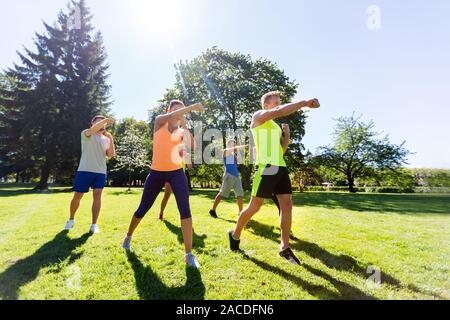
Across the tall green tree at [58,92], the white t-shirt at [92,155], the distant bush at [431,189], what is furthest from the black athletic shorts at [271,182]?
the distant bush at [431,189]

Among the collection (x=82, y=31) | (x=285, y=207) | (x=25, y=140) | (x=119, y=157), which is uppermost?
(x=82, y=31)

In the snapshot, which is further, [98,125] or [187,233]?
[98,125]

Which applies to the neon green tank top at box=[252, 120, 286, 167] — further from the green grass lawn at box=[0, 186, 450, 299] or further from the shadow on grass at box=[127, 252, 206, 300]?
the shadow on grass at box=[127, 252, 206, 300]

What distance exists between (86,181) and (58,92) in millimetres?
28228

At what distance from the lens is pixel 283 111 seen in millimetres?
3891

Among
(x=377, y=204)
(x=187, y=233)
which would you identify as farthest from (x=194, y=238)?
(x=377, y=204)

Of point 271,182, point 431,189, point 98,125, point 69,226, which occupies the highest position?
point 98,125

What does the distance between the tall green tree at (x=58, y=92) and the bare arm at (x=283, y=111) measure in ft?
95.2

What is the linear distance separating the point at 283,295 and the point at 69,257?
3451 mm

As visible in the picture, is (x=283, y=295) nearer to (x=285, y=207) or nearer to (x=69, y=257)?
(x=285, y=207)

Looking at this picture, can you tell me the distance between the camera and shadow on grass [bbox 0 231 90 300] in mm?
3450

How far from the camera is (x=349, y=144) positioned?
44156mm

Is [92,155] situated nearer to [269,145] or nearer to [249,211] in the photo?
[249,211]
